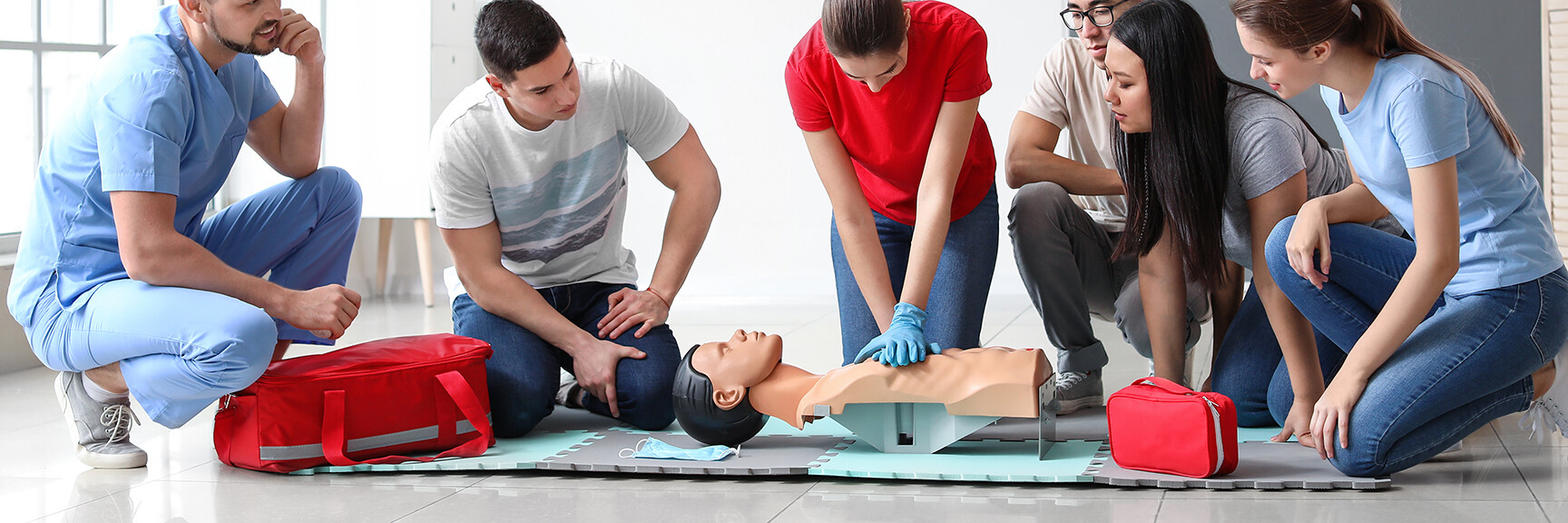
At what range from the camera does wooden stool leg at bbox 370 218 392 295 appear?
17.4 ft

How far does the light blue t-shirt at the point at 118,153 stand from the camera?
1971 mm

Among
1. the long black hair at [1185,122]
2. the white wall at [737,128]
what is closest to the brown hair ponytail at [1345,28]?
the long black hair at [1185,122]

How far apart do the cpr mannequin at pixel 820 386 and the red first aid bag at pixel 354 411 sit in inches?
15.9

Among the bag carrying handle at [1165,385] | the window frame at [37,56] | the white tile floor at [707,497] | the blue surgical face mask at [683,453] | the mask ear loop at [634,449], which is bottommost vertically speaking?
the white tile floor at [707,497]

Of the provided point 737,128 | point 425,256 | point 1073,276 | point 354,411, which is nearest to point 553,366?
point 354,411

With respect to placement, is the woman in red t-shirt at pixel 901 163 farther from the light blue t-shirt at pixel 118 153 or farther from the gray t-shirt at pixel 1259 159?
the light blue t-shirt at pixel 118 153

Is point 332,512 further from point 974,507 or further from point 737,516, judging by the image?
point 974,507

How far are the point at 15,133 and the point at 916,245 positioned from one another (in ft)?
10.0

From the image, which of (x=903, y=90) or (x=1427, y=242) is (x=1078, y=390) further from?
(x=1427, y=242)

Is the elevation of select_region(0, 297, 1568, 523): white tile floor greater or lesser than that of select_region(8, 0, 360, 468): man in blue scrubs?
lesser

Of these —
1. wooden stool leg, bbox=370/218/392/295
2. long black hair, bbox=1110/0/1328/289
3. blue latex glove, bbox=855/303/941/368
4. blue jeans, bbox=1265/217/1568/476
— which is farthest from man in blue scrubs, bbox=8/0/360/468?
wooden stool leg, bbox=370/218/392/295

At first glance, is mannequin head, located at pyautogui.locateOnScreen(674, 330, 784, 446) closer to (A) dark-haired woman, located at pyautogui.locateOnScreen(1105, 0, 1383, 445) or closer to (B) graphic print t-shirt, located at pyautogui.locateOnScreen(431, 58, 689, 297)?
(B) graphic print t-shirt, located at pyautogui.locateOnScreen(431, 58, 689, 297)

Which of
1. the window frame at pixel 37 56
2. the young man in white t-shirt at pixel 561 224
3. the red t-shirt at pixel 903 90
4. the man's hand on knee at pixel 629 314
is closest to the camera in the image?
the red t-shirt at pixel 903 90

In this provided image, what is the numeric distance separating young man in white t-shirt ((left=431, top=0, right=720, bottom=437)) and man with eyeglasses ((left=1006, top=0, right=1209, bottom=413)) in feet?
2.18
